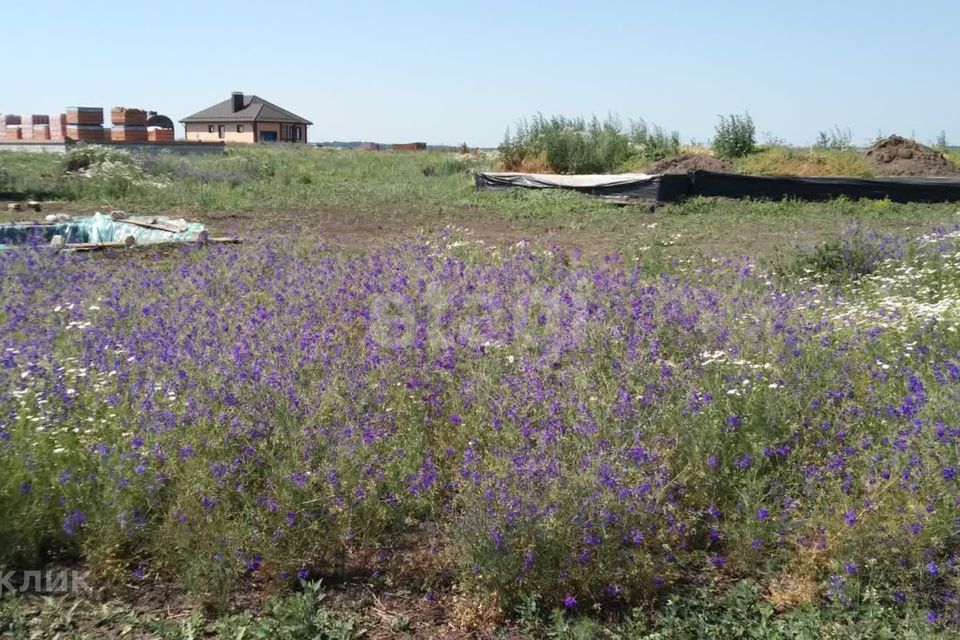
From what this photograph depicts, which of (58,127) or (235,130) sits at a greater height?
(235,130)

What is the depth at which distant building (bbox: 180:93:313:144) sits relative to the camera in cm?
6131

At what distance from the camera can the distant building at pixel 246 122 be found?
201 ft

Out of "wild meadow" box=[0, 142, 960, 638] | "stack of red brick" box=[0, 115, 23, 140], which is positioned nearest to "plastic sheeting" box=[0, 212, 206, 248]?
"wild meadow" box=[0, 142, 960, 638]

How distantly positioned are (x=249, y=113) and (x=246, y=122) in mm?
926

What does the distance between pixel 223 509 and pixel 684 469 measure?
1.98 metres

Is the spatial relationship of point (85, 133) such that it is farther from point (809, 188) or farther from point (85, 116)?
point (809, 188)

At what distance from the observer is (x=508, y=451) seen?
3502 mm

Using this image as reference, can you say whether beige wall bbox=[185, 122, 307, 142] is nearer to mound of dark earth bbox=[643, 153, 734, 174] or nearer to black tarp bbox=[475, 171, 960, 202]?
mound of dark earth bbox=[643, 153, 734, 174]

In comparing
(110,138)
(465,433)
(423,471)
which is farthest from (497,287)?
(110,138)

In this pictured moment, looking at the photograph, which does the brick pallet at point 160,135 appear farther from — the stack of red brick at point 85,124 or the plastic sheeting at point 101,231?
the plastic sheeting at point 101,231

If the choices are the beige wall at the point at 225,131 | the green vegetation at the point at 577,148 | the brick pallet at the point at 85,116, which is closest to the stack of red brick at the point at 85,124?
the brick pallet at the point at 85,116

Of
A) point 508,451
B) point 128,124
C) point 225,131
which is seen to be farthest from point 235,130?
point 508,451

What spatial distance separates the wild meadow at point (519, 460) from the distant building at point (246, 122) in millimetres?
59227

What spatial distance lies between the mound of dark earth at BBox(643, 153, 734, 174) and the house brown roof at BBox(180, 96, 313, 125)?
166ft
